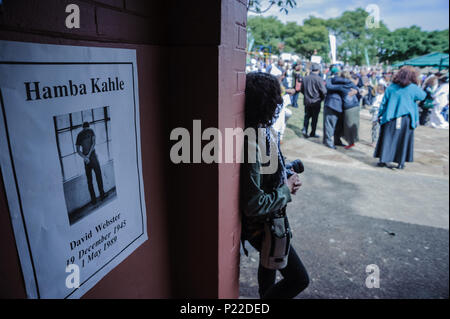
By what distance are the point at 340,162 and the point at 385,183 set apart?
1183mm

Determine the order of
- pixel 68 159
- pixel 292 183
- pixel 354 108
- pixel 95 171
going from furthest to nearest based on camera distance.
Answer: pixel 354 108, pixel 292 183, pixel 95 171, pixel 68 159

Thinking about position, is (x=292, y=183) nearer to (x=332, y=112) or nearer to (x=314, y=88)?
(x=332, y=112)

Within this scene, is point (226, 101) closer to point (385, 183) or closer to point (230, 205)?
point (230, 205)

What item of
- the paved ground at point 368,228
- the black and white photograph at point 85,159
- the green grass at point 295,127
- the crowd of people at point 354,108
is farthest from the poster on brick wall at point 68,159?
the green grass at point 295,127

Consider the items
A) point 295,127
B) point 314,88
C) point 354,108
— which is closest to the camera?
point 354,108

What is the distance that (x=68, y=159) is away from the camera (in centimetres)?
94

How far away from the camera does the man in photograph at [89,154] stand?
991 millimetres

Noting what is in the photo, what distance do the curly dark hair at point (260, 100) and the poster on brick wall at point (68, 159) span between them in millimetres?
748

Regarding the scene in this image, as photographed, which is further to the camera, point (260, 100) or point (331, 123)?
point (331, 123)

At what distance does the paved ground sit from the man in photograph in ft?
6.86

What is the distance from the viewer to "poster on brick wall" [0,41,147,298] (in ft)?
2.58

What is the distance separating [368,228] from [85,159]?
12.2ft

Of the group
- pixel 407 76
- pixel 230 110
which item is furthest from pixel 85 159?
pixel 407 76

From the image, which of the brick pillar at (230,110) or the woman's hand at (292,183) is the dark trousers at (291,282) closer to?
the brick pillar at (230,110)
